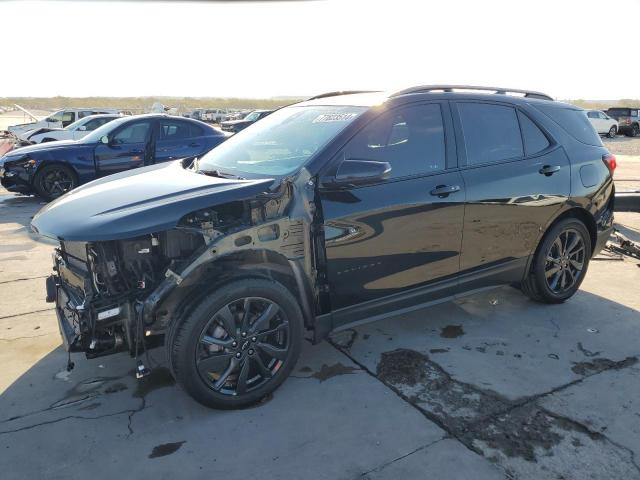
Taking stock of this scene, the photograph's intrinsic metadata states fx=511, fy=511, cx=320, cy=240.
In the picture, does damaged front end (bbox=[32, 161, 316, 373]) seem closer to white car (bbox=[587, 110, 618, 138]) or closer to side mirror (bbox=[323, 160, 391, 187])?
side mirror (bbox=[323, 160, 391, 187])

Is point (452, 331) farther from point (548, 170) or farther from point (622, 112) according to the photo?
point (622, 112)

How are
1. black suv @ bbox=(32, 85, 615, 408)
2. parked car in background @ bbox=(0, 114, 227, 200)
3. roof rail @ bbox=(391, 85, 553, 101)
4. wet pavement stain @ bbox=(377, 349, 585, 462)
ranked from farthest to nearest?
parked car in background @ bbox=(0, 114, 227, 200) < roof rail @ bbox=(391, 85, 553, 101) < black suv @ bbox=(32, 85, 615, 408) < wet pavement stain @ bbox=(377, 349, 585, 462)

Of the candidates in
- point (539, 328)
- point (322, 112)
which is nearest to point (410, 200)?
point (322, 112)

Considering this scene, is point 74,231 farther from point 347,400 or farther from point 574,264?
point 574,264

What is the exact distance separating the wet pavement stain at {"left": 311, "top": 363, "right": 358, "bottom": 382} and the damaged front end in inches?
26.1

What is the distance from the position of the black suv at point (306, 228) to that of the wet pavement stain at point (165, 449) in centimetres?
30

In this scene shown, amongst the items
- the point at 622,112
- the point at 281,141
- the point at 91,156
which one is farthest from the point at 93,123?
Answer: the point at 622,112

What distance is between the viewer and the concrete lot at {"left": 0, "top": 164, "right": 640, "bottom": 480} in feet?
8.55

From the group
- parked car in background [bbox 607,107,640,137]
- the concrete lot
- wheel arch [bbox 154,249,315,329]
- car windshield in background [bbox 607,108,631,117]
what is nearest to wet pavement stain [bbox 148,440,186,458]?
the concrete lot

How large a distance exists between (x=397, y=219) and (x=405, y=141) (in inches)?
22.7

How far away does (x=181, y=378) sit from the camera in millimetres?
2883

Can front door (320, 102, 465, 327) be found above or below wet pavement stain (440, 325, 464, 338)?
above

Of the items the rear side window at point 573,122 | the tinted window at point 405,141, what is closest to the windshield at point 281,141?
the tinted window at point 405,141

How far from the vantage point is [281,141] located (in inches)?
147
